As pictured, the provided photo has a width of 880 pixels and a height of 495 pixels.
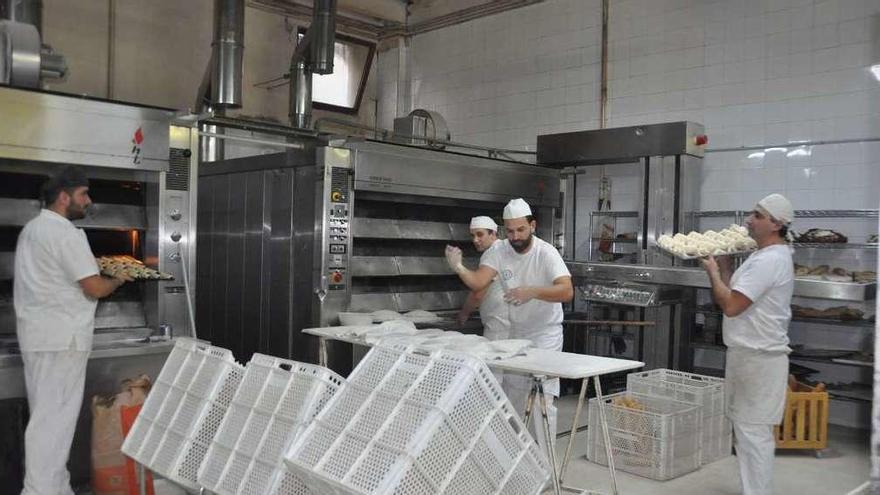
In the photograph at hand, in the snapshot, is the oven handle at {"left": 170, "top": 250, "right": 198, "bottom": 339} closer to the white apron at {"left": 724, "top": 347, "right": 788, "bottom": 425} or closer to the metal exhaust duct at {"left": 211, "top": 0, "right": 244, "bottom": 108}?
the metal exhaust duct at {"left": 211, "top": 0, "right": 244, "bottom": 108}

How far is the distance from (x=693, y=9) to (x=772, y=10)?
2.17ft

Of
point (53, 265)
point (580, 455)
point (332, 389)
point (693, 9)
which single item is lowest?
point (580, 455)

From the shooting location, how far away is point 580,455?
491cm

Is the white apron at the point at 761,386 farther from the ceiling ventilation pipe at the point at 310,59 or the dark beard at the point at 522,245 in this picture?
the ceiling ventilation pipe at the point at 310,59

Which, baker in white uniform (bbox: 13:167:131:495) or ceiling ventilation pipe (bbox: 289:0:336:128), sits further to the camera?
ceiling ventilation pipe (bbox: 289:0:336:128)

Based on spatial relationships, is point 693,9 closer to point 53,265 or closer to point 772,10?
point 772,10

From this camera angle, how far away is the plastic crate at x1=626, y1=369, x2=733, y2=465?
188 inches

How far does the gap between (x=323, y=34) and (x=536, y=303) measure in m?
3.60

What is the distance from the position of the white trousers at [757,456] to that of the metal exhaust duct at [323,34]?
464cm

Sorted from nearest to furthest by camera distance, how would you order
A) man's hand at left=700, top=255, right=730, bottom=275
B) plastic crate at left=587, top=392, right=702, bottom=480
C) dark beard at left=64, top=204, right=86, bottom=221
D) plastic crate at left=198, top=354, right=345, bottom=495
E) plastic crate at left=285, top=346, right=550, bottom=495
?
plastic crate at left=285, top=346, right=550, bottom=495 < plastic crate at left=198, top=354, right=345, bottom=495 < dark beard at left=64, top=204, right=86, bottom=221 < man's hand at left=700, top=255, right=730, bottom=275 < plastic crate at left=587, top=392, right=702, bottom=480

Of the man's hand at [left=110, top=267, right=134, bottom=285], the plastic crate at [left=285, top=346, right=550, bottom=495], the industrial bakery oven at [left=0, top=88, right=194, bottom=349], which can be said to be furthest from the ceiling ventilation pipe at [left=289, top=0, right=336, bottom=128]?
the plastic crate at [left=285, top=346, right=550, bottom=495]

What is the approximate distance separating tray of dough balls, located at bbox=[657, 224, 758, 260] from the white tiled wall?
166cm

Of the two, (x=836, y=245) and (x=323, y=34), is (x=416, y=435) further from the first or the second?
(x=323, y=34)

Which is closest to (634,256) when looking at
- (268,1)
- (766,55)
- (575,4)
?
(766,55)
